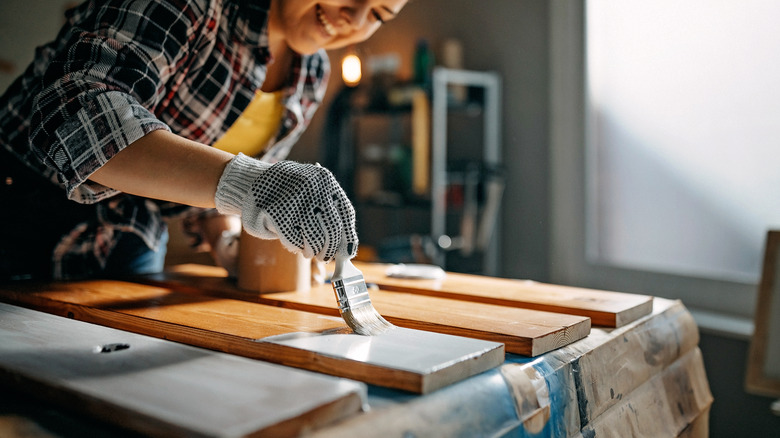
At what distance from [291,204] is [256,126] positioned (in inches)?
23.8

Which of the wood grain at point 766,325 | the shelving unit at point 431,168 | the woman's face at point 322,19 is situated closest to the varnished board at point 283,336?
the woman's face at point 322,19

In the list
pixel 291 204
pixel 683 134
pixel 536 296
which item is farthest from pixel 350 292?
pixel 683 134

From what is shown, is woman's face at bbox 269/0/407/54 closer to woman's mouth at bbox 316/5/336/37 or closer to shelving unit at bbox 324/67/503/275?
woman's mouth at bbox 316/5/336/37

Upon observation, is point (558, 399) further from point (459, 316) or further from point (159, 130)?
point (159, 130)

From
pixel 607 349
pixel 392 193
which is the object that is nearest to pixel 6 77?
pixel 392 193

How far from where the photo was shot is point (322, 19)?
1.16 meters

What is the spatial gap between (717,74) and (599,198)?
0.63m

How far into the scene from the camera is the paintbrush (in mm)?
763

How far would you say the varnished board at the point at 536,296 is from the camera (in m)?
0.96

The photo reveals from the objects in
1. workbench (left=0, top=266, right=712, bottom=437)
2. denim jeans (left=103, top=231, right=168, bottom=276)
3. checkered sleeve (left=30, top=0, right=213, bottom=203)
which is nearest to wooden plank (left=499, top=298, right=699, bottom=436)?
workbench (left=0, top=266, right=712, bottom=437)

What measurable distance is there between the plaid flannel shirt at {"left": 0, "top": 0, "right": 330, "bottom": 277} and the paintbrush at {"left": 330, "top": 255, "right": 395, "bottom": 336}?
0.31 metres

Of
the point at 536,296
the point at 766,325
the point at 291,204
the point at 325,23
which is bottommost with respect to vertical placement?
the point at 766,325

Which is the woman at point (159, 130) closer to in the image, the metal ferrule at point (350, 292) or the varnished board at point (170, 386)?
the metal ferrule at point (350, 292)

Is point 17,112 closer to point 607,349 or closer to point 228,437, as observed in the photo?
point 228,437
